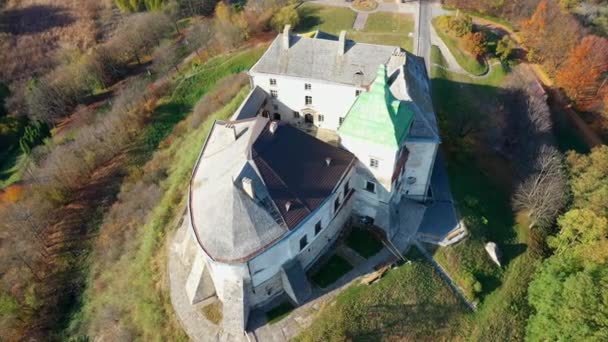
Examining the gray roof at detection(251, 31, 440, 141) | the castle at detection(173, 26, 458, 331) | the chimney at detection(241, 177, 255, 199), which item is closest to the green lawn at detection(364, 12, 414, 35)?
the gray roof at detection(251, 31, 440, 141)

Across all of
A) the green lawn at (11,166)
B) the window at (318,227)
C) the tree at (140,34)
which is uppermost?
the window at (318,227)

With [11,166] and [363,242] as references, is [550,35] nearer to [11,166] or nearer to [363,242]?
[363,242]

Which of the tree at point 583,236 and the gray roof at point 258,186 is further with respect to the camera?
the tree at point 583,236

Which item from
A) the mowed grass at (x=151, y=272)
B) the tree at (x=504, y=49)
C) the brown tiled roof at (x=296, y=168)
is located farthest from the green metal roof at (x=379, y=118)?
the tree at (x=504, y=49)

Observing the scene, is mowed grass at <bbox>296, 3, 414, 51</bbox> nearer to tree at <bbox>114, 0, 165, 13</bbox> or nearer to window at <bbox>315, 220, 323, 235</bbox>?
tree at <bbox>114, 0, 165, 13</bbox>

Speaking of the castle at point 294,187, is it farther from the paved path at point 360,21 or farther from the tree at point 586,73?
the paved path at point 360,21

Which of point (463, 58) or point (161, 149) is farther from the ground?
point (463, 58)

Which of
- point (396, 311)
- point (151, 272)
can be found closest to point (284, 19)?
point (151, 272)
